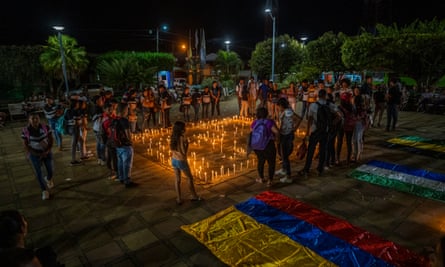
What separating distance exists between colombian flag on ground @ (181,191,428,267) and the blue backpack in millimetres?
1309

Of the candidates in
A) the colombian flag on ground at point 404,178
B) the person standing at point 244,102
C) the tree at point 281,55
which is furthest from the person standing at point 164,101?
the tree at point 281,55

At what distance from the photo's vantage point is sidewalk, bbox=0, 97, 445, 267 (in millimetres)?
4500

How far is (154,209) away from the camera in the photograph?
18.9ft

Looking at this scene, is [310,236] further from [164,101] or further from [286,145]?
[164,101]

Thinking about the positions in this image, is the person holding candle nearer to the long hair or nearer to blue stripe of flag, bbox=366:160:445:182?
Result: the long hair

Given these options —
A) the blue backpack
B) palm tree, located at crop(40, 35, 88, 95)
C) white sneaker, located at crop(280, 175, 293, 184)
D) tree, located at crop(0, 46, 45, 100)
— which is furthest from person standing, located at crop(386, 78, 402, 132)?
tree, located at crop(0, 46, 45, 100)

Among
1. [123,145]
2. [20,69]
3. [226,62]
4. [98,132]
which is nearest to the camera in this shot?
[123,145]

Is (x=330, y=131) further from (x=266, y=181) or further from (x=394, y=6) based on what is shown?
(x=394, y=6)

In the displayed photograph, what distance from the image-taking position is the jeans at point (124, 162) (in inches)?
257

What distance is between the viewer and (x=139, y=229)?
16.6 ft

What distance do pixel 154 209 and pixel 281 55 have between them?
28257 millimetres

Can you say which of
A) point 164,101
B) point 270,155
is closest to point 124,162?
point 270,155

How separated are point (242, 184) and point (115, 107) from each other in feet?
12.0

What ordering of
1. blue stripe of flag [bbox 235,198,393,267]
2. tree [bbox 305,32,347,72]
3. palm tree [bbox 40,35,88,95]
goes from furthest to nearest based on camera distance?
tree [bbox 305,32,347,72], palm tree [bbox 40,35,88,95], blue stripe of flag [bbox 235,198,393,267]
